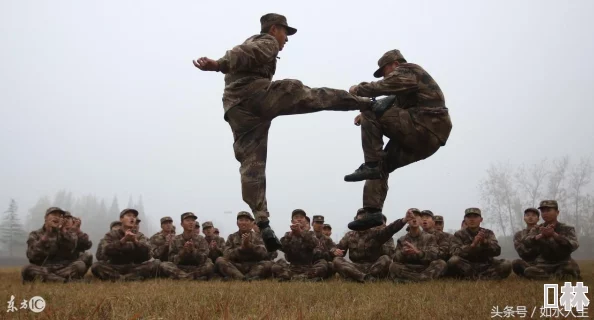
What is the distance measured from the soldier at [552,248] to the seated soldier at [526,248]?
0.17 meters

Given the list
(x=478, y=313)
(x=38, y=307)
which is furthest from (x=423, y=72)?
(x=38, y=307)

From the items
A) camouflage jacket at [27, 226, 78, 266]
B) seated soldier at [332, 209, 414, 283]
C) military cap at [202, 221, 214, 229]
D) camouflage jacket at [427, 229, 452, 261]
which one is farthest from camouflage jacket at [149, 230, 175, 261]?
camouflage jacket at [427, 229, 452, 261]

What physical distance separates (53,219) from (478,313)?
29.7 ft

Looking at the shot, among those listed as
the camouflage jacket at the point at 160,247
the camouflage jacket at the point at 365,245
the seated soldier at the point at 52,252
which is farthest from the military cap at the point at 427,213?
the seated soldier at the point at 52,252

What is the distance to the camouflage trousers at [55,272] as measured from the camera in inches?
371

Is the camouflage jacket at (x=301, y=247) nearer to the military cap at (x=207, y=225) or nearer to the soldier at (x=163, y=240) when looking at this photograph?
the military cap at (x=207, y=225)

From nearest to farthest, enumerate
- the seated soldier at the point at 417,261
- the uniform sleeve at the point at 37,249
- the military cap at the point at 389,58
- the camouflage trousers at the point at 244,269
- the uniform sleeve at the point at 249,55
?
the uniform sleeve at the point at 249,55 → the military cap at the point at 389,58 → the seated soldier at the point at 417,261 → the uniform sleeve at the point at 37,249 → the camouflage trousers at the point at 244,269

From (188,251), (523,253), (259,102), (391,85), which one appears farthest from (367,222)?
(188,251)

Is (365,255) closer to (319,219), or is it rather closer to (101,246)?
(319,219)

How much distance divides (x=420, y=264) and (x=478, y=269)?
1200 mm

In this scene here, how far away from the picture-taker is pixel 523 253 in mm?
9906

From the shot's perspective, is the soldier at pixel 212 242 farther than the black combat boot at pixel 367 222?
Yes

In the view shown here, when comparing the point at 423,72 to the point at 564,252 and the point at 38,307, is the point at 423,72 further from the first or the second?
the point at 564,252

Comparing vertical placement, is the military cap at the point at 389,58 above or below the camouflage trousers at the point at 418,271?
above
